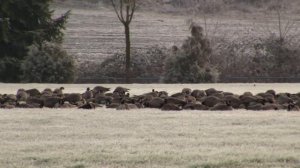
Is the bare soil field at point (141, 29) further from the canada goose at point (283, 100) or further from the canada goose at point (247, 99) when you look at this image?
the canada goose at point (247, 99)

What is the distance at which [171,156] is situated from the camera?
902 centimetres

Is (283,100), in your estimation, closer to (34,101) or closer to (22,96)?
(34,101)

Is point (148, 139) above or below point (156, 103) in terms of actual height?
below

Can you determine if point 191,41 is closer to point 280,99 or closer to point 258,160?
point 280,99

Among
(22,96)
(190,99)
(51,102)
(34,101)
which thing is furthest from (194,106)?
(22,96)

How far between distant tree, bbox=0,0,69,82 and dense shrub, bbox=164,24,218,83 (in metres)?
8.37

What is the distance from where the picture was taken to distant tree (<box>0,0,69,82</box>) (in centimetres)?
3862

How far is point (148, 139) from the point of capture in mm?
10539

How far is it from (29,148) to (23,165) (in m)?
1.10

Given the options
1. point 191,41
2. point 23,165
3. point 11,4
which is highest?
point 11,4

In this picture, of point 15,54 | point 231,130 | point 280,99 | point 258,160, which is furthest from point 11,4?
point 258,160

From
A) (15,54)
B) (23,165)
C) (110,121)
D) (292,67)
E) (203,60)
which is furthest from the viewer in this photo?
(292,67)

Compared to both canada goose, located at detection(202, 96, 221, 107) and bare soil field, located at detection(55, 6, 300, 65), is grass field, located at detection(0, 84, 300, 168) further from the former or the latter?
bare soil field, located at detection(55, 6, 300, 65)

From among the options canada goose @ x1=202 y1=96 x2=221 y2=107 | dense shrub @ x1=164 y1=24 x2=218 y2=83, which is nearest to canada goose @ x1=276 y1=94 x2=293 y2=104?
canada goose @ x1=202 y1=96 x2=221 y2=107
